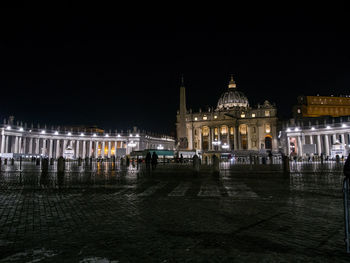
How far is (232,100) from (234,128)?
839 inches

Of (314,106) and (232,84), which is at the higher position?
(232,84)

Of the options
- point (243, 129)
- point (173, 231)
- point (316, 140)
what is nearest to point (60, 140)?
point (243, 129)

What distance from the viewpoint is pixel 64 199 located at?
28.0 ft

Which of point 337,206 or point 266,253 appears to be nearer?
point 266,253

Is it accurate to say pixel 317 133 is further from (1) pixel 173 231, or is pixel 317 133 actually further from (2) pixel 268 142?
(1) pixel 173 231

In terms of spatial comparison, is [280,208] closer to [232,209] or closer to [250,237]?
[232,209]

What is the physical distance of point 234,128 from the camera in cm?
10762

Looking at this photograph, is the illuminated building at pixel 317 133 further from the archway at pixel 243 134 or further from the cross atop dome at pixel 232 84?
the cross atop dome at pixel 232 84

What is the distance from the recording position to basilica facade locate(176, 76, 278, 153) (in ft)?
338

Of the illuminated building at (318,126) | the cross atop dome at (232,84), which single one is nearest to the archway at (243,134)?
the illuminated building at (318,126)

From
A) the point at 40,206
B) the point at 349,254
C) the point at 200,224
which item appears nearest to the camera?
the point at 349,254

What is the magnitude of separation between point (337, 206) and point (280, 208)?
1.52m

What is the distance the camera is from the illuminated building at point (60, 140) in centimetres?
7781

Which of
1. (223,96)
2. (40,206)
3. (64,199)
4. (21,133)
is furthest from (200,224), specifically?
(223,96)
